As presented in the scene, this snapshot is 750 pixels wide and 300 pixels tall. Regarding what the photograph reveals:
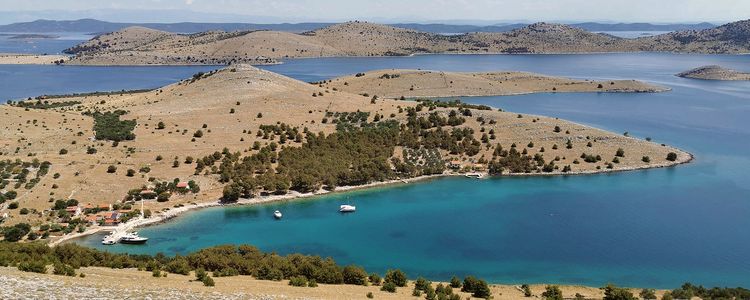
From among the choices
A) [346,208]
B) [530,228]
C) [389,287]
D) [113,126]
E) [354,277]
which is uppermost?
[113,126]

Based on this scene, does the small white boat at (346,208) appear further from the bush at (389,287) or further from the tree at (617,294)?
the tree at (617,294)

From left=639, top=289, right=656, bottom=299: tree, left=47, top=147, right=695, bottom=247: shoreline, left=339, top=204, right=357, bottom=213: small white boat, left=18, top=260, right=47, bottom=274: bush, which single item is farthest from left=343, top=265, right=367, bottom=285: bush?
left=47, top=147, right=695, bottom=247: shoreline

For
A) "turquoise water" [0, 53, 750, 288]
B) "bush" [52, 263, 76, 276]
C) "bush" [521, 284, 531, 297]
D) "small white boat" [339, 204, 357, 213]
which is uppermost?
"bush" [52, 263, 76, 276]

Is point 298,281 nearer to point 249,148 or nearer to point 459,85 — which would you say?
point 249,148

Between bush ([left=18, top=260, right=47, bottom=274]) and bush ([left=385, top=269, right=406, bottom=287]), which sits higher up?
bush ([left=18, top=260, right=47, bottom=274])

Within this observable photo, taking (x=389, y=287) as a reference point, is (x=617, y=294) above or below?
below

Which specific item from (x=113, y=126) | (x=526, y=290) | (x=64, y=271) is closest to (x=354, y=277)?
(x=526, y=290)

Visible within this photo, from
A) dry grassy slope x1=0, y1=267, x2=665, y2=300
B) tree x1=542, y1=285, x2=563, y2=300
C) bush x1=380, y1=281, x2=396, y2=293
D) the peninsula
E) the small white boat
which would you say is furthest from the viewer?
the peninsula

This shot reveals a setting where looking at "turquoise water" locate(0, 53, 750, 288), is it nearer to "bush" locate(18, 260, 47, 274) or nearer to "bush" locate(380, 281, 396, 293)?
"bush" locate(380, 281, 396, 293)
